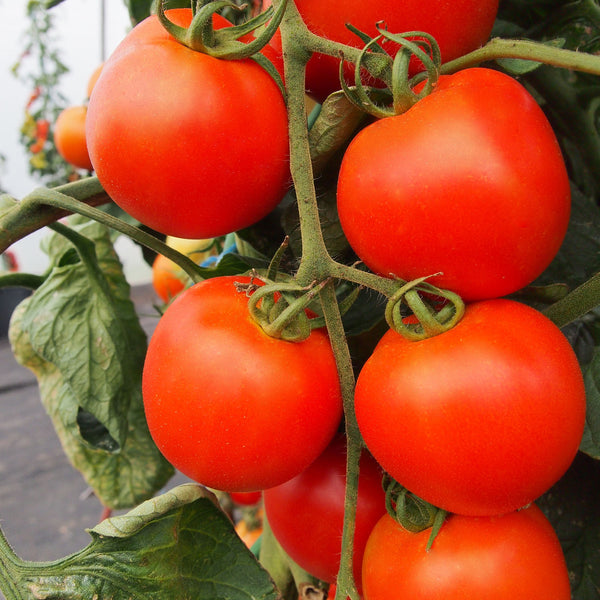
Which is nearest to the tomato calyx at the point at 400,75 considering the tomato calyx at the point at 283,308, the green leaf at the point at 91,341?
the tomato calyx at the point at 283,308

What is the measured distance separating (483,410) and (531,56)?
188 millimetres

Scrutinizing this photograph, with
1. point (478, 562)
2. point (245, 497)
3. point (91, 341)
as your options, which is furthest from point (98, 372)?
point (245, 497)

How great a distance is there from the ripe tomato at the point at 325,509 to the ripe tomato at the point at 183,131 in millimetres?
199

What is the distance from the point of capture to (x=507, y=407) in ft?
1.09

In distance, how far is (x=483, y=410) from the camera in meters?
0.33

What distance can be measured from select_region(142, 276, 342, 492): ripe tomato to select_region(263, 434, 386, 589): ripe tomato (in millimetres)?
71

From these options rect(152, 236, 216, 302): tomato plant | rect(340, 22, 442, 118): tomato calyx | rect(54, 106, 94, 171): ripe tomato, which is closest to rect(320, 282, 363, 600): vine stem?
rect(340, 22, 442, 118): tomato calyx

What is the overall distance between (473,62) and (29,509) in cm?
285

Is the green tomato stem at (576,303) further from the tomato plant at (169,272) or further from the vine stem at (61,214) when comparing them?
the tomato plant at (169,272)

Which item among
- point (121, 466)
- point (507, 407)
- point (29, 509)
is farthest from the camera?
point (29, 509)

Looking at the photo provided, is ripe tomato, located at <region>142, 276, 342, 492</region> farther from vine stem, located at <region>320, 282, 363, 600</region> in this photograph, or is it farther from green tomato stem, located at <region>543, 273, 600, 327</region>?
green tomato stem, located at <region>543, 273, 600, 327</region>

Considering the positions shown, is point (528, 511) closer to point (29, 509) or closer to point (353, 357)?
point (353, 357)

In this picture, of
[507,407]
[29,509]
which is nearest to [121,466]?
[507,407]

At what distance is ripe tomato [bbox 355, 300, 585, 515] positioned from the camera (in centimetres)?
33
